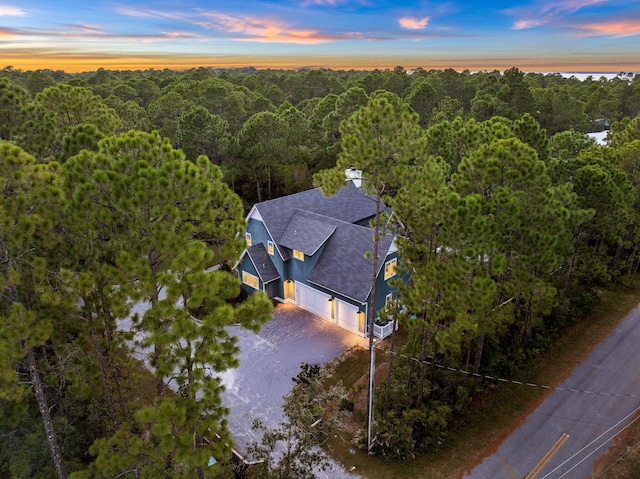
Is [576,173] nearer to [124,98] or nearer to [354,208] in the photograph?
[354,208]

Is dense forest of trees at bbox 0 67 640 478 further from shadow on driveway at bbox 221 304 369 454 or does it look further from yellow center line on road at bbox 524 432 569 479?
shadow on driveway at bbox 221 304 369 454

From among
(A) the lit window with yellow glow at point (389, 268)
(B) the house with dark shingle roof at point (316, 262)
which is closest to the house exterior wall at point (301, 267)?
(B) the house with dark shingle roof at point (316, 262)

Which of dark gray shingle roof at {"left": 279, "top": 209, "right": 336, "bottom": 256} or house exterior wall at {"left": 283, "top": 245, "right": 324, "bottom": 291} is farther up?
dark gray shingle roof at {"left": 279, "top": 209, "right": 336, "bottom": 256}

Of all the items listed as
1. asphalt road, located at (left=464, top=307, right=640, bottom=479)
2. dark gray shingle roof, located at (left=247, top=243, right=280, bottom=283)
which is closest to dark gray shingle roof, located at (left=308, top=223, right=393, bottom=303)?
dark gray shingle roof, located at (left=247, top=243, right=280, bottom=283)

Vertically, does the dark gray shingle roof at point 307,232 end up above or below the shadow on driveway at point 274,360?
above

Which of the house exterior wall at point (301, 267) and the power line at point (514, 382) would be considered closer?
the power line at point (514, 382)

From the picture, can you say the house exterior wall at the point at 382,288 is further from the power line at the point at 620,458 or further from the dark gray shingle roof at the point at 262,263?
the power line at the point at 620,458

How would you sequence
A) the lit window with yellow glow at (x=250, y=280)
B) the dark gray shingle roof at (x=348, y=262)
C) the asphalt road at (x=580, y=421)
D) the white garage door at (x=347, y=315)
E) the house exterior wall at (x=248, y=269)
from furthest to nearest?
1. the lit window with yellow glow at (x=250, y=280)
2. the house exterior wall at (x=248, y=269)
3. the white garage door at (x=347, y=315)
4. the dark gray shingle roof at (x=348, y=262)
5. the asphalt road at (x=580, y=421)
